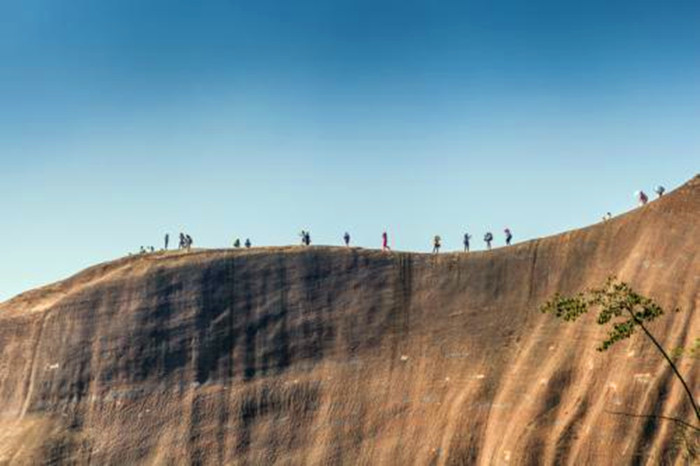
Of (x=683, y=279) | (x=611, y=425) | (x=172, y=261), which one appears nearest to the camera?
(x=611, y=425)

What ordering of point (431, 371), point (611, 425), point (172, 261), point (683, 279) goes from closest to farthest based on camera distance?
point (611, 425)
point (683, 279)
point (431, 371)
point (172, 261)

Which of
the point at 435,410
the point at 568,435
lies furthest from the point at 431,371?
the point at 568,435

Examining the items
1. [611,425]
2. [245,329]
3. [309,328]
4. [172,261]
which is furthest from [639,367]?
[172,261]

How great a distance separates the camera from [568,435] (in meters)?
37.7

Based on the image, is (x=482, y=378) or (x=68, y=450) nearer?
(x=482, y=378)

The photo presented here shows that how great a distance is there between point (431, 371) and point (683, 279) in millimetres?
13415

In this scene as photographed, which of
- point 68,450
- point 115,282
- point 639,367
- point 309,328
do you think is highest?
point 115,282

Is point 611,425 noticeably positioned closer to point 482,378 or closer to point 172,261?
point 482,378

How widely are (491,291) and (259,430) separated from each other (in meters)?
14.6

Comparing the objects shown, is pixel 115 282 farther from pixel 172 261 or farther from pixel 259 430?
pixel 259 430

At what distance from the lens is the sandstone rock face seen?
39.6m

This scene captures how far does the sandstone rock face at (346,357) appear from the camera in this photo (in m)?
39.6

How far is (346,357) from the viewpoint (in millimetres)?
46375

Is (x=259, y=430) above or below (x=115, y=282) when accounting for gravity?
below
